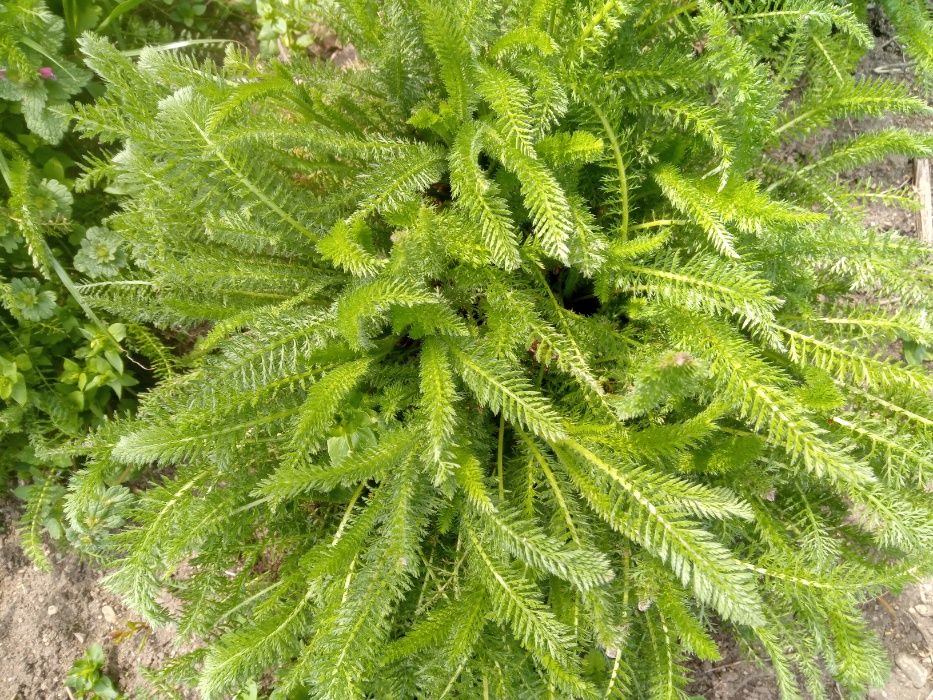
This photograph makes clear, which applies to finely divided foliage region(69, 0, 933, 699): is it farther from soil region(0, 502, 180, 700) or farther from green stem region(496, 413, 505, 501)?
soil region(0, 502, 180, 700)

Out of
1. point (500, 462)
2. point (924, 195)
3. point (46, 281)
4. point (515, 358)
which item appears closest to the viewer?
point (515, 358)

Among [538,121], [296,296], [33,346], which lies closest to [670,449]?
[538,121]

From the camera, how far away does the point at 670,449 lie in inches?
48.1

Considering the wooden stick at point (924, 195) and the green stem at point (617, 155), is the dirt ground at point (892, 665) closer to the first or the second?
the wooden stick at point (924, 195)

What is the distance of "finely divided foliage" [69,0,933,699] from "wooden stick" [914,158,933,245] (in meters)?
0.57

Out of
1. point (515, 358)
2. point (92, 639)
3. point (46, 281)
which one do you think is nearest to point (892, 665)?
point (515, 358)

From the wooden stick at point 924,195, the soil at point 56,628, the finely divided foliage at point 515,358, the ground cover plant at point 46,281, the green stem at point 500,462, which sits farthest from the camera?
the wooden stick at point 924,195

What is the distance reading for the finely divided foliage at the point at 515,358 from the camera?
1.23 metres

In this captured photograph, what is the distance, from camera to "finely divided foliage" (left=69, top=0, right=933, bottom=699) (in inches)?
48.4

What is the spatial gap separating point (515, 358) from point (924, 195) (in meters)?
1.65

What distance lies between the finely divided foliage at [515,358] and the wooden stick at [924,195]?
57 centimetres

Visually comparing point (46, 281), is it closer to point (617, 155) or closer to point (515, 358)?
point (515, 358)

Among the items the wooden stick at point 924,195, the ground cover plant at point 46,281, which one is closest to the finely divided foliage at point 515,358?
the ground cover plant at point 46,281

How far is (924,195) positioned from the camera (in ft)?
6.70
